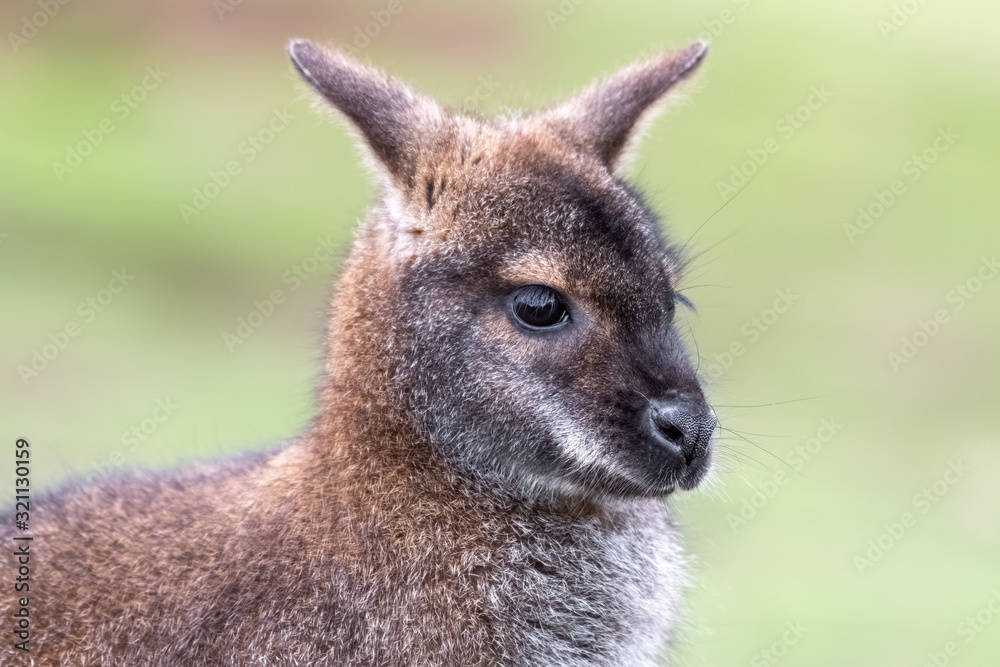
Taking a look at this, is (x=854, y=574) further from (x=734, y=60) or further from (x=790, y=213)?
(x=734, y=60)

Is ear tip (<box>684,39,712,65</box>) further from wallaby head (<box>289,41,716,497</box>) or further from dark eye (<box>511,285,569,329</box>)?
dark eye (<box>511,285,569,329</box>)

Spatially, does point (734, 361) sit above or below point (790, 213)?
below

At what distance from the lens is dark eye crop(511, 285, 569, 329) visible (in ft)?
13.3

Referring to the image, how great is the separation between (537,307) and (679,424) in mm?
677

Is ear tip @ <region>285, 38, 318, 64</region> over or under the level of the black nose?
over

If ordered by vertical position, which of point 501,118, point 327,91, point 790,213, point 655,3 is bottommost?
point 327,91

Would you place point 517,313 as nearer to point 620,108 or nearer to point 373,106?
point 373,106

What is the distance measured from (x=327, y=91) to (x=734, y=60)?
1305 cm

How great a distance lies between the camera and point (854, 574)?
25.9 feet

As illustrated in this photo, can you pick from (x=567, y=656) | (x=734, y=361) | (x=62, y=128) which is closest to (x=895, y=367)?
(x=734, y=361)

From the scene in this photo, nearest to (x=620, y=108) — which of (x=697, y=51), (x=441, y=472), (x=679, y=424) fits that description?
(x=697, y=51)

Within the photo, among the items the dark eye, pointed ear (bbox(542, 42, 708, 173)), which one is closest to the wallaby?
the dark eye

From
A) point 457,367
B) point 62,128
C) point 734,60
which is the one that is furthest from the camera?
point 734,60

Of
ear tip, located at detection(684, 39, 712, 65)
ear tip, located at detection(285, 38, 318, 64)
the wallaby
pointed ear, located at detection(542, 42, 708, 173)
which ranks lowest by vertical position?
the wallaby
